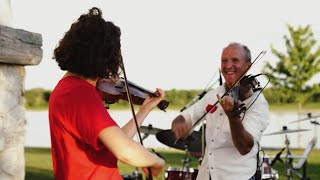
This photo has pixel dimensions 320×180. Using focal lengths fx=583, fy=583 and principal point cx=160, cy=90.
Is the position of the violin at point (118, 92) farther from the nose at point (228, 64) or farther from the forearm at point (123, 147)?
the forearm at point (123, 147)

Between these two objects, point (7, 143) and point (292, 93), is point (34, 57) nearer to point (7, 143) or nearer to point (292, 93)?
point (7, 143)

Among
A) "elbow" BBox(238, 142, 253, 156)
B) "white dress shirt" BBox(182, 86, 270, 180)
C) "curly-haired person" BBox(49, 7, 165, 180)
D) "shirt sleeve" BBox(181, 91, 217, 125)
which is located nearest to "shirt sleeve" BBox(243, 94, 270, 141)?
"white dress shirt" BBox(182, 86, 270, 180)

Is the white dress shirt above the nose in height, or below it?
below

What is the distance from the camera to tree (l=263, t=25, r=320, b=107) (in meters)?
31.5

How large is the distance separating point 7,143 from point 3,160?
3.3 inches

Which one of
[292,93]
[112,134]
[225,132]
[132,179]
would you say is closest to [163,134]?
[225,132]

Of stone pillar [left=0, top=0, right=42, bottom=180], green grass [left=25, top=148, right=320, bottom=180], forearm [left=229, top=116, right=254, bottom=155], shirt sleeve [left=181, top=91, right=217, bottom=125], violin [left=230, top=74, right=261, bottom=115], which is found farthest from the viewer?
green grass [left=25, top=148, right=320, bottom=180]

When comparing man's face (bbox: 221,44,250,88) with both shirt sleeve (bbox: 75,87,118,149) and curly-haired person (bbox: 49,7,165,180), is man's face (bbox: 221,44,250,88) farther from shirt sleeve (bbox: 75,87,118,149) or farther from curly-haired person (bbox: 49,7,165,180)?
shirt sleeve (bbox: 75,87,118,149)

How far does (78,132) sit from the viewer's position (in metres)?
2.38

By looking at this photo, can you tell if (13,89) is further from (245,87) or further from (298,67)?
(298,67)

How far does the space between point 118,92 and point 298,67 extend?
29.4 meters

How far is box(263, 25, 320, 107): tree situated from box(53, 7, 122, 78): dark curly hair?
2936 centimetres

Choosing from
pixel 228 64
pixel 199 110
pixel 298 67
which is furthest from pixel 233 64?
pixel 298 67

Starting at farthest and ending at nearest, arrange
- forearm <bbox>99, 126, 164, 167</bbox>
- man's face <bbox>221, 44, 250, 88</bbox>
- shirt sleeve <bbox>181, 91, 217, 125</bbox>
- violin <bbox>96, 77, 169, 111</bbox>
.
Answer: shirt sleeve <bbox>181, 91, 217, 125</bbox>
man's face <bbox>221, 44, 250, 88</bbox>
violin <bbox>96, 77, 169, 111</bbox>
forearm <bbox>99, 126, 164, 167</bbox>
